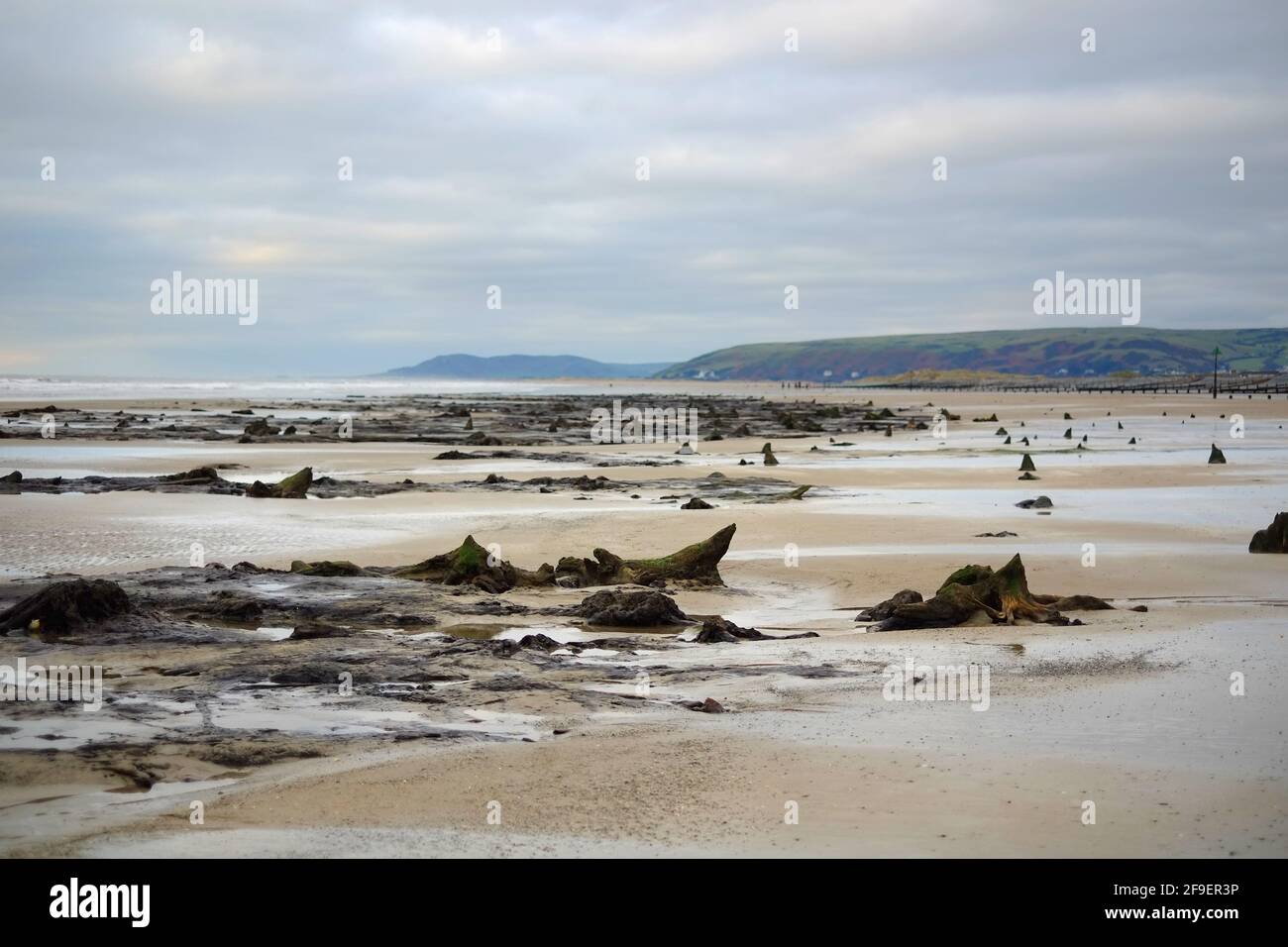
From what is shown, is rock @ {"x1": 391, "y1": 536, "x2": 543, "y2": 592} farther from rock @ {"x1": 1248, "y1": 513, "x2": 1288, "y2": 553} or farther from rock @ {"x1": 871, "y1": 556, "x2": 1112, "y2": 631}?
rock @ {"x1": 1248, "y1": 513, "x2": 1288, "y2": 553}

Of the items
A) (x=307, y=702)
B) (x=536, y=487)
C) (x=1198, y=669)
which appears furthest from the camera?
(x=536, y=487)

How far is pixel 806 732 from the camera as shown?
768cm

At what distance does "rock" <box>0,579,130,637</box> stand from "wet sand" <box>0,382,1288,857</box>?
0.93 metres

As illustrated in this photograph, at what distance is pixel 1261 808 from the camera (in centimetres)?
600

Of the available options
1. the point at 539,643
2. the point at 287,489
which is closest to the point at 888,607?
the point at 539,643

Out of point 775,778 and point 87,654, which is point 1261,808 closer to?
point 775,778

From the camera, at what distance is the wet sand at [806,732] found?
18.9ft

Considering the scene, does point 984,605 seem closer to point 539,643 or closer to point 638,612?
point 638,612

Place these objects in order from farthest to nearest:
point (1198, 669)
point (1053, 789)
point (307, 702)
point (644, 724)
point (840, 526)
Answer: point (840, 526) → point (1198, 669) → point (307, 702) → point (644, 724) → point (1053, 789)

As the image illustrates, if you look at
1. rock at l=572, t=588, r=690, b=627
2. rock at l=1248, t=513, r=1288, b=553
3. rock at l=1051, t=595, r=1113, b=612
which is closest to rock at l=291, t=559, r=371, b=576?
rock at l=572, t=588, r=690, b=627

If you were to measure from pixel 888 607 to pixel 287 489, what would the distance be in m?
14.7
